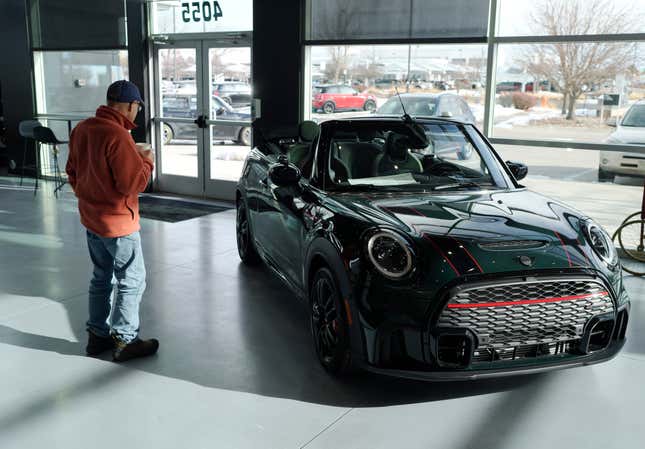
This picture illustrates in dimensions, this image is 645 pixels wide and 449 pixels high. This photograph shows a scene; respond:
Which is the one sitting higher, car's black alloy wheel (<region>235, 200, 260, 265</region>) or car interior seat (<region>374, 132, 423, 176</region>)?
car interior seat (<region>374, 132, 423, 176</region>)

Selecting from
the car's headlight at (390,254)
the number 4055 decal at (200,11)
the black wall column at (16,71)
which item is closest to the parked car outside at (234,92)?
the number 4055 decal at (200,11)

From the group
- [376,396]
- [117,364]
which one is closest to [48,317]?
[117,364]

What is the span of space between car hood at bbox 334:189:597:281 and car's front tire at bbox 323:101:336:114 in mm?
4517

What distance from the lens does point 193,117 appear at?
9234mm

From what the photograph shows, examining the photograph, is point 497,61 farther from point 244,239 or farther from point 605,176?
point 244,239

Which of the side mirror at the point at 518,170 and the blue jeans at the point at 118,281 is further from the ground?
the side mirror at the point at 518,170

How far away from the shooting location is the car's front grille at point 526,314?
108 inches

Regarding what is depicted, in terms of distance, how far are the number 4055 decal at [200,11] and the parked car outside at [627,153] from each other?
16.8 feet

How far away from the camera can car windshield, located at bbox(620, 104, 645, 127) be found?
19.9ft

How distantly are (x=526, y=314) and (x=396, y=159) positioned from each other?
1.41m

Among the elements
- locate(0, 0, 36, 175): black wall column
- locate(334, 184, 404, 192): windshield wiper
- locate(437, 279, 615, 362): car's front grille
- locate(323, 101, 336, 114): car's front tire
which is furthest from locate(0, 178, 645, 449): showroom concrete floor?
locate(0, 0, 36, 175): black wall column

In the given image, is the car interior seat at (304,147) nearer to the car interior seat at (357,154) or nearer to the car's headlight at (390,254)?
the car interior seat at (357,154)

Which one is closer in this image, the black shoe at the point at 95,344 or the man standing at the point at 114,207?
the man standing at the point at 114,207

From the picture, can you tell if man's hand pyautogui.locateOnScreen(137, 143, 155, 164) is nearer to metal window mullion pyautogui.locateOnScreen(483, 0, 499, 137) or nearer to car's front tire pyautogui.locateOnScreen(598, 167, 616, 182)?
metal window mullion pyautogui.locateOnScreen(483, 0, 499, 137)
